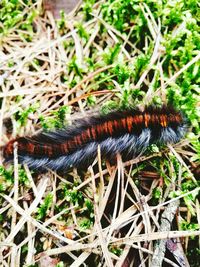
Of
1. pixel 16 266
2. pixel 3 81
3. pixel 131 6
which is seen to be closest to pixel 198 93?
pixel 131 6

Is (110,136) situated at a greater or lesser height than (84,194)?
greater

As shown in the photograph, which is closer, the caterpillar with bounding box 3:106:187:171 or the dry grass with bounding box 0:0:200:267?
the dry grass with bounding box 0:0:200:267

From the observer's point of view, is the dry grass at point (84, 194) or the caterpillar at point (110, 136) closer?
the dry grass at point (84, 194)

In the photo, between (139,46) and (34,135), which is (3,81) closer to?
(34,135)
